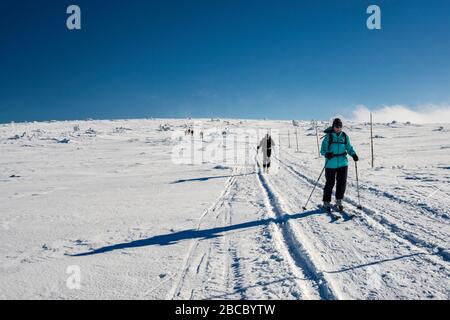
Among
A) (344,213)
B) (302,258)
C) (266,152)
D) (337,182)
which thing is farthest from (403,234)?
(266,152)

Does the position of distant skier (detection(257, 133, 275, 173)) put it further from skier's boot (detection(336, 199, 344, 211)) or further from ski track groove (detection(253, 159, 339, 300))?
skier's boot (detection(336, 199, 344, 211))

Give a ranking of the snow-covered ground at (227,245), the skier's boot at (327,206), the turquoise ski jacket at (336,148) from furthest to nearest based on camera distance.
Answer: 1. the turquoise ski jacket at (336,148)
2. the skier's boot at (327,206)
3. the snow-covered ground at (227,245)

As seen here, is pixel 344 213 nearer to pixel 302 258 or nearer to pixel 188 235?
pixel 302 258

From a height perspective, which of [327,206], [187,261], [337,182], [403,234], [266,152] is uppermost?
[266,152]

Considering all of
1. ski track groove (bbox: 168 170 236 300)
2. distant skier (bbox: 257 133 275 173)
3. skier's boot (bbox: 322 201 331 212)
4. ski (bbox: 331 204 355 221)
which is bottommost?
ski track groove (bbox: 168 170 236 300)

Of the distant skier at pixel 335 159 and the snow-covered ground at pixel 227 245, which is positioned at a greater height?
the distant skier at pixel 335 159

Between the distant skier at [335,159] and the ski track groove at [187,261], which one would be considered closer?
the ski track groove at [187,261]

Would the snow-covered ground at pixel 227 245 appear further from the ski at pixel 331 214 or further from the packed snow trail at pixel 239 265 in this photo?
the ski at pixel 331 214

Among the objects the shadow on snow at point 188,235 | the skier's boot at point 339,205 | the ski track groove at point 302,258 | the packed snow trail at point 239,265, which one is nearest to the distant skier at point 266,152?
the ski track groove at point 302,258

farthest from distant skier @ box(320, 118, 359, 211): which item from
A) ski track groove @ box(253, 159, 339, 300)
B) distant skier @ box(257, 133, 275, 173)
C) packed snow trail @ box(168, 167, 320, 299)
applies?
distant skier @ box(257, 133, 275, 173)

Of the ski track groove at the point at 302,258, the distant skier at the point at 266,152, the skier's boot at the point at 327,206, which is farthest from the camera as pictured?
the distant skier at the point at 266,152

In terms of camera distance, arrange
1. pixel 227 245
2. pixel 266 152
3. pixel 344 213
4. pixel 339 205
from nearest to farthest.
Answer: pixel 227 245
pixel 344 213
pixel 339 205
pixel 266 152

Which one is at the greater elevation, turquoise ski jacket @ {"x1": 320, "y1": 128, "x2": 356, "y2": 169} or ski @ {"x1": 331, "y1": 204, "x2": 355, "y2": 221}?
turquoise ski jacket @ {"x1": 320, "y1": 128, "x2": 356, "y2": 169}

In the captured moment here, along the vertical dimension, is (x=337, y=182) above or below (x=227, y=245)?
above
